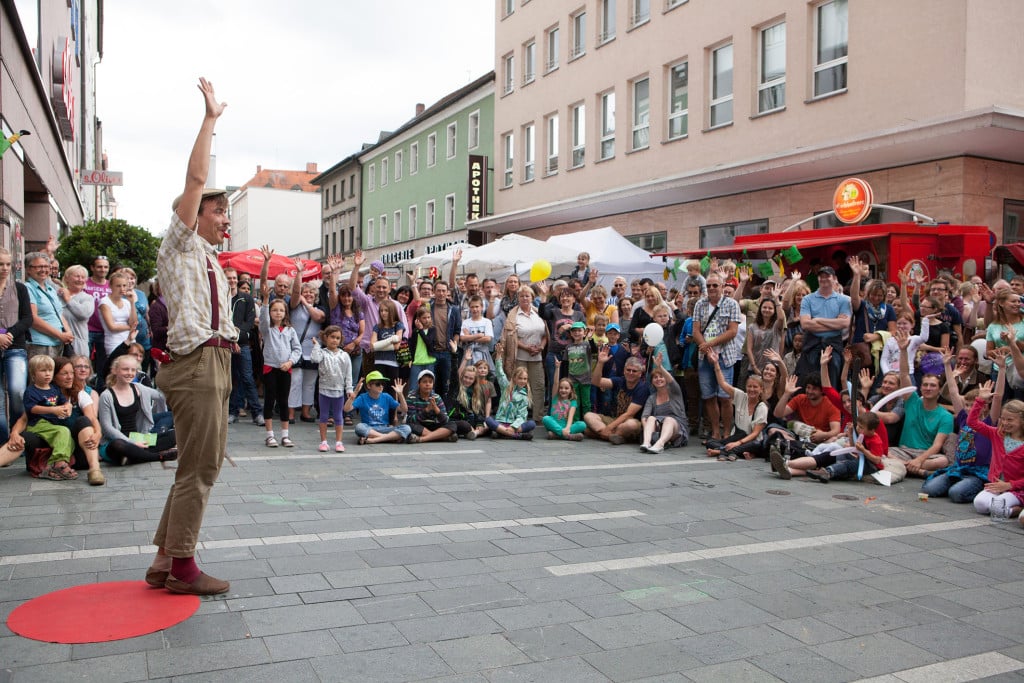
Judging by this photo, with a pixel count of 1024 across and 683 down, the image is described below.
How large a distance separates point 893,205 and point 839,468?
9.36m

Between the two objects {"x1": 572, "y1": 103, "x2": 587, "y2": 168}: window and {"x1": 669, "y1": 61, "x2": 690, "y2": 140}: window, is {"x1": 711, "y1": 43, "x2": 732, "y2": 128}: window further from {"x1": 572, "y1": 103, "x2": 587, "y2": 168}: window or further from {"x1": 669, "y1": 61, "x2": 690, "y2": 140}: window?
{"x1": 572, "y1": 103, "x2": 587, "y2": 168}: window

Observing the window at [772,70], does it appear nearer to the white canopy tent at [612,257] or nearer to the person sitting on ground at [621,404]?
the white canopy tent at [612,257]

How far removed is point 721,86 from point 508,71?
13412 millimetres

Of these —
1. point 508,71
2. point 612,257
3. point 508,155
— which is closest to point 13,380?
Answer: point 612,257

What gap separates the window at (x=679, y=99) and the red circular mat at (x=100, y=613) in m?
20.0

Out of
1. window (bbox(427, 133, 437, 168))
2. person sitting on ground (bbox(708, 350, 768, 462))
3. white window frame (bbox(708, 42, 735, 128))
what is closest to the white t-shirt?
person sitting on ground (bbox(708, 350, 768, 462))

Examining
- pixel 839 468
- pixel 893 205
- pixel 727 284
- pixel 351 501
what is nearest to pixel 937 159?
pixel 893 205

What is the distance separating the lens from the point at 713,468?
9250 mm

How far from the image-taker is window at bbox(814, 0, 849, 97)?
17516 millimetres

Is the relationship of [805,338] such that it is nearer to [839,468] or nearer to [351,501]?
[839,468]

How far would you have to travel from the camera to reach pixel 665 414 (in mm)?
10906

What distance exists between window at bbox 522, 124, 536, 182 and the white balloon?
2026cm

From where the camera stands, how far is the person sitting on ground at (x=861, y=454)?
852 centimetres

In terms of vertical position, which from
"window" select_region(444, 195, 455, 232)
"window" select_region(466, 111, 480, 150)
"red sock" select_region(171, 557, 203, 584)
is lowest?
"red sock" select_region(171, 557, 203, 584)
